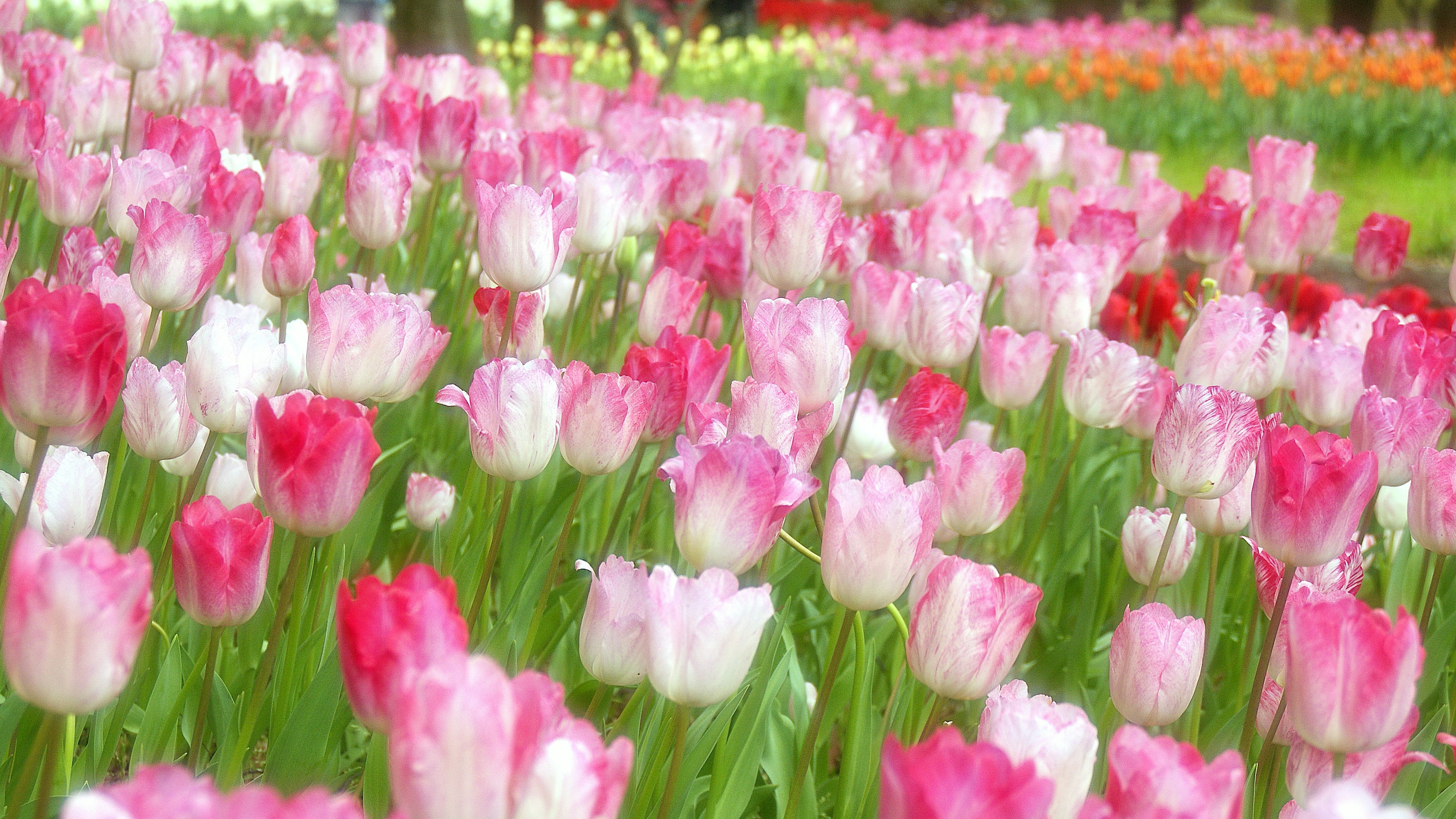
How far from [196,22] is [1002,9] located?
19.8 meters

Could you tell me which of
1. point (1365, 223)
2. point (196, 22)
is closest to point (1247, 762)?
point (1365, 223)

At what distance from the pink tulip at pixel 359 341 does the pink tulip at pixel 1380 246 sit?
2421mm

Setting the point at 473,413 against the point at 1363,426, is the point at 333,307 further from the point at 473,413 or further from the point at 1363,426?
the point at 1363,426

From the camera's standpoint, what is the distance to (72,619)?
731mm

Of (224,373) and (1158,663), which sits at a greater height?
(224,373)

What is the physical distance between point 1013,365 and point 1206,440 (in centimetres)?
58

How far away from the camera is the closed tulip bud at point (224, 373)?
1278 millimetres

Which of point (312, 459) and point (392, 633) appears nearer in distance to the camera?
point (392, 633)

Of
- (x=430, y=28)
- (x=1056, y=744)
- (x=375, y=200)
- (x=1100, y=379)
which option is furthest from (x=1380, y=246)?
(x=430, y=28)

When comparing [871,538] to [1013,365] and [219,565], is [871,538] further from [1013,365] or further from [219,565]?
[1013,365]

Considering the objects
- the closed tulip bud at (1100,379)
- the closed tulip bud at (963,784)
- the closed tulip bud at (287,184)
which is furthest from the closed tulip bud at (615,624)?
the closed tulip bud at (287,184)

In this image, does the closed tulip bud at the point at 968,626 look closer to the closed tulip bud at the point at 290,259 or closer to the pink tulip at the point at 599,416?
the pink tulip at the point at 599,416

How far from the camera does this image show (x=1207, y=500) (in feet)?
5.31

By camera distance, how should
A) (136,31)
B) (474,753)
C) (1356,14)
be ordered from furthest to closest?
(1356,14) < (136,31) < (474,753)
